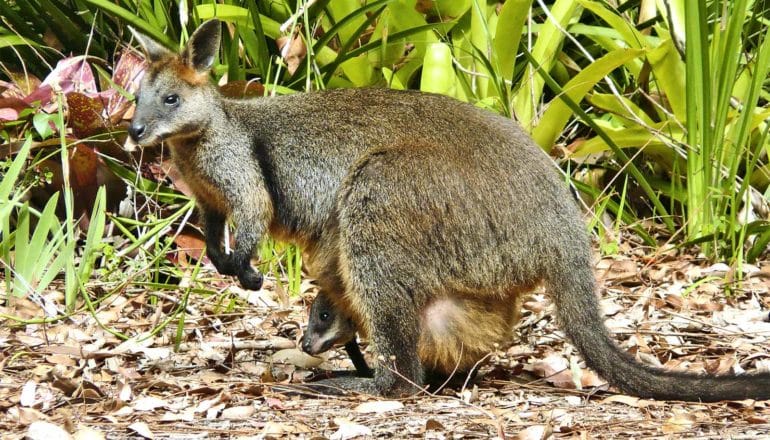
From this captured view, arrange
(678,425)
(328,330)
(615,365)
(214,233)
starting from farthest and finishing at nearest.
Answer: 1. (214,233)
2. (328,330)
3. (615,365)
4. (678,425)

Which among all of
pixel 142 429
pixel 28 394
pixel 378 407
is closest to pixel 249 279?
pixel 378 407

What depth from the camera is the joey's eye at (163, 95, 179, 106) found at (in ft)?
16.1

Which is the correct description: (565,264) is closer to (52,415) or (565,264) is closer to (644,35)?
(52,415)

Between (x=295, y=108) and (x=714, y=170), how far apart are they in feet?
9.35

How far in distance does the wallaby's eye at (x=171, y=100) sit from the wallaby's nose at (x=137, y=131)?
0.19m

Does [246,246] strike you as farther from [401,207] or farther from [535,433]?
[535,433]

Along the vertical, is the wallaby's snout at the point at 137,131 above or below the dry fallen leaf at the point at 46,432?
above

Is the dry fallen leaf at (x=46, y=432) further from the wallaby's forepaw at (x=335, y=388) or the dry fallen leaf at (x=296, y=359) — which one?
the dry fallen leaf at (x=296, y=359)

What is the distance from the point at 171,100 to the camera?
4.93m

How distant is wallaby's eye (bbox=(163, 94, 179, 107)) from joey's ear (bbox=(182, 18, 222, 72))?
21cm

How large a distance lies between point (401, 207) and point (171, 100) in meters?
1.21

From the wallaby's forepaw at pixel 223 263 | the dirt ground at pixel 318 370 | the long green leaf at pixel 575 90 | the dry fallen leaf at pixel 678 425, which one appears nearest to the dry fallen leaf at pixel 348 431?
the dirt ground at pixel 318 370

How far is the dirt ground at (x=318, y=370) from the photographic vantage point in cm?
398

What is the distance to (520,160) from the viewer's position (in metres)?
4.66
